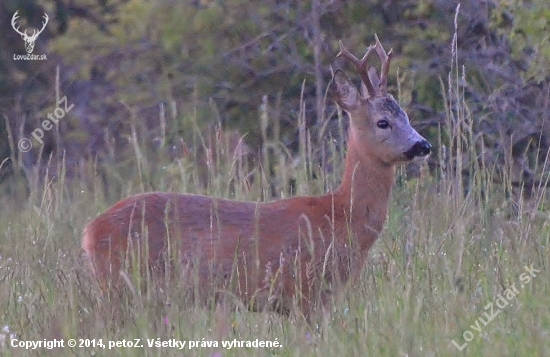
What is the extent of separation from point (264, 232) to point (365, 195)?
2.07ft

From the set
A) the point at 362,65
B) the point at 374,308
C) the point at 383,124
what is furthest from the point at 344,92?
the point at 374,308

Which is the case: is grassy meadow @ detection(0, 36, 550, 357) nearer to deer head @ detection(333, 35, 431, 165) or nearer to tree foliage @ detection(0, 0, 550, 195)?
deer head @ detection(333, 35, 431, 165)

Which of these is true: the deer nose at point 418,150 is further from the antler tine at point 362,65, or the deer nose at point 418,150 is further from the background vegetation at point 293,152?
the antler tine at point 362,65

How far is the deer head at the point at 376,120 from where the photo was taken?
6086 millimetres

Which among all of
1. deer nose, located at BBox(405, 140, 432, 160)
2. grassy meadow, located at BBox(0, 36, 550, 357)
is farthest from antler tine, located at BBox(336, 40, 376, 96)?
grassy meadow, located at BBox(0, 36, 550, 357)

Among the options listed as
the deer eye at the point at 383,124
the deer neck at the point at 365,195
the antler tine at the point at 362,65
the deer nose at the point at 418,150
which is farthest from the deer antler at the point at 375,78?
the deer nose at the point at 418,150

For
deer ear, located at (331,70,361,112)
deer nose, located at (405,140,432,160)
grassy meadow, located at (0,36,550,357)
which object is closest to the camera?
grassy meadow, located at (0,36,550,357)

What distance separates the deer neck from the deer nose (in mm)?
161

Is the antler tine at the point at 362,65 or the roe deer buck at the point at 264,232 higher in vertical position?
the antler tine at the point at 362,65

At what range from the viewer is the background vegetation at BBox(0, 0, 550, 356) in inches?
175

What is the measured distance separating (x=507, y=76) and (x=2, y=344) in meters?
5.22

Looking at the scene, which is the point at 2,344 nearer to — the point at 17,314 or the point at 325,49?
the point at 17,314

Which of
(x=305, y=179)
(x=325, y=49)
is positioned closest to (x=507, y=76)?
(x=325, y=49)

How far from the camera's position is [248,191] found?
7098 mm
